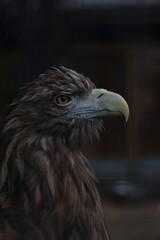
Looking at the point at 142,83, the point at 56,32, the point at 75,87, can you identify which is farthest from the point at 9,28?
the point at 75,87

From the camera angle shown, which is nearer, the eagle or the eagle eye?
the eagle

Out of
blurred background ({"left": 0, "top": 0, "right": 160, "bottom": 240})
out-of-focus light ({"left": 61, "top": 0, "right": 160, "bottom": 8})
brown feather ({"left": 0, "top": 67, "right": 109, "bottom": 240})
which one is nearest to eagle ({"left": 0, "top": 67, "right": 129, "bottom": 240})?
brown feather ({"left": 0, "top": 67, "right": 109, "bottom": 240})

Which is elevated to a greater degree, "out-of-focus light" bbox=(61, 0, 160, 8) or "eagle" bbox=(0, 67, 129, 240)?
"eagle" bbox=(0, 67, 129, 240)

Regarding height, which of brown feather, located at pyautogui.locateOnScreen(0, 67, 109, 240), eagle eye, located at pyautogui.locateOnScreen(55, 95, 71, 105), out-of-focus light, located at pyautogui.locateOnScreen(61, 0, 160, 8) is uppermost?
eagle eye, located at pyautogui.locateOnScreen(55, 95, 71, 105)

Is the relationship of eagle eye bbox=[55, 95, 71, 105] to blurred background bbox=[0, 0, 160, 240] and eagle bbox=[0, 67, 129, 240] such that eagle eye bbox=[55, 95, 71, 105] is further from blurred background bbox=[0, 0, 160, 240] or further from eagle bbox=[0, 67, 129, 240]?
blurred background bbox=[0, 0, 160, 240]

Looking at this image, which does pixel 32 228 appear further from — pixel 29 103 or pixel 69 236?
pixel 29 103

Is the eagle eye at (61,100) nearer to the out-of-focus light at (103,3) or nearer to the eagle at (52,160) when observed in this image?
the eagle at (52,160)

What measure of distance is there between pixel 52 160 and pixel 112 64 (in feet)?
27.5

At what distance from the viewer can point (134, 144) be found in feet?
39.8

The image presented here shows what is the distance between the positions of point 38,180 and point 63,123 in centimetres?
29

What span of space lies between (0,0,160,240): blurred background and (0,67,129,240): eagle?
229 inches

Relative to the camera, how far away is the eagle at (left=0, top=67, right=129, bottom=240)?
3469mm

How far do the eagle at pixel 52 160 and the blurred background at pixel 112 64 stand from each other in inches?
229

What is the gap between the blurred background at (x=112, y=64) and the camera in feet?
32.8
